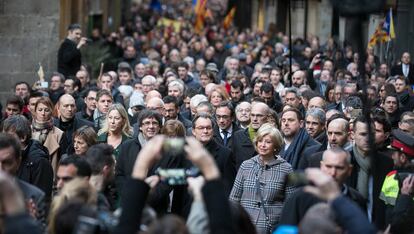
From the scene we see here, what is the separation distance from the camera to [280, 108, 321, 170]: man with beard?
478 inches

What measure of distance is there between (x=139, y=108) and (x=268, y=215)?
5317 millimetres

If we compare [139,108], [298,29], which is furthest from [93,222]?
[298,29]

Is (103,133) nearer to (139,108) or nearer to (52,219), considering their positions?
(139,108)

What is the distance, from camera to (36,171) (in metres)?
10.9

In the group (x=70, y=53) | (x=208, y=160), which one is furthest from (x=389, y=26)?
(x=208, y=160)

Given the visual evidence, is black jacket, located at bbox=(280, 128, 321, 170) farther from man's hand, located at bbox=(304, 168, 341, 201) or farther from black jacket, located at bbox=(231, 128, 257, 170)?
man's hand, located at bbox=(304, 168, 341, 201)

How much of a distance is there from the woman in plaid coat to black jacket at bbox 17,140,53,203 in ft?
5.64

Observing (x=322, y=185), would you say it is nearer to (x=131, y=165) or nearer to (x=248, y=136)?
(x=131, y=165)

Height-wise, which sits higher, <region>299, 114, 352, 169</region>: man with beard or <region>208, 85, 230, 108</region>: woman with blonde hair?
<region>208, 85, 230, 108</region>: woman with blonde hair

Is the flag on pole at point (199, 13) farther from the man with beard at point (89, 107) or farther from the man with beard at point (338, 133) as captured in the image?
the man with beard at point (338, 133)

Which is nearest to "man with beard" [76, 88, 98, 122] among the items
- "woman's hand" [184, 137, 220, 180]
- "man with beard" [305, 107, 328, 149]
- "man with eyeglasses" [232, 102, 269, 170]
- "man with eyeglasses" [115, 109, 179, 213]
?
"man with eyeglasses" [232, 102, 269, 170]

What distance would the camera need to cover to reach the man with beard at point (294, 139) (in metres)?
12.1

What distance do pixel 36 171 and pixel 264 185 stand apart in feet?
7.01

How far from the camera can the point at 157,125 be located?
1202cm
